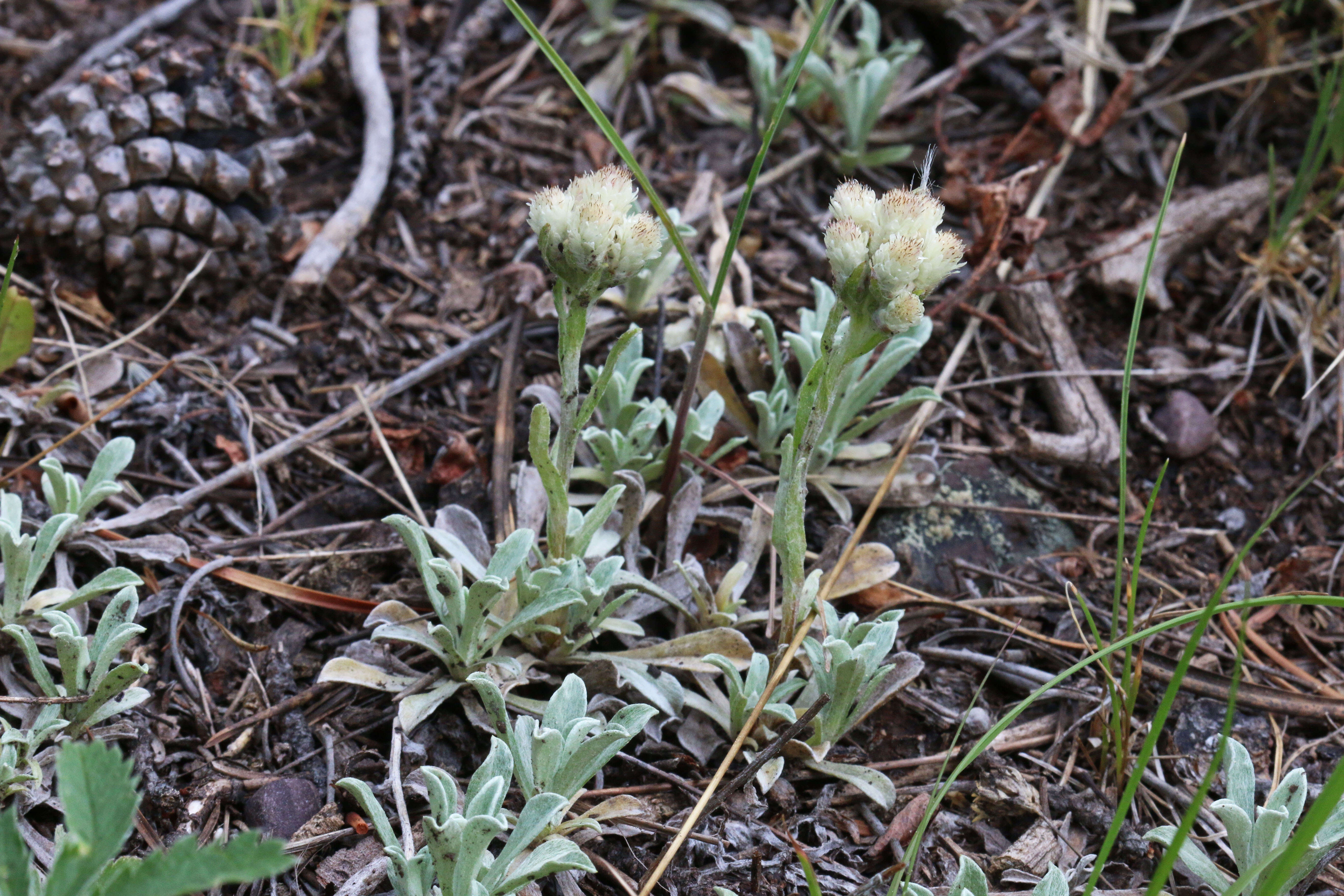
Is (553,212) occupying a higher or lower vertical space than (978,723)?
higher

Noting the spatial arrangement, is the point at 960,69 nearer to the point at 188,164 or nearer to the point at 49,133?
the point at 188,164

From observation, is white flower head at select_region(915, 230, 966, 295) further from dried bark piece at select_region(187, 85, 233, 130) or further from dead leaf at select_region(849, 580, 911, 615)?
dried bark piece at select_region(187, 85, 233, 130)

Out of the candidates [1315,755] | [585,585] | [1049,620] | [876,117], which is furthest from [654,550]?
[876,117]

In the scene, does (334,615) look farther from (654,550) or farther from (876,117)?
(876,117)

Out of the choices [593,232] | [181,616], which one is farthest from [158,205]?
[593,232]

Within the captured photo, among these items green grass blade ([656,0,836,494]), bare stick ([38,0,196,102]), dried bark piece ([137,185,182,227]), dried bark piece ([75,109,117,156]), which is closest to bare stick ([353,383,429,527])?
green grass blade ([656,0,836,494])

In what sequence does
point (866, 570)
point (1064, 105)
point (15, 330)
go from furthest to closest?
point (1064, 105) → point (15, 330) → point (866, 570)

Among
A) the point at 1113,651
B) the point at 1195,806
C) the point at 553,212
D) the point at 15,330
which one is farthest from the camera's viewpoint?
the point at 15,330

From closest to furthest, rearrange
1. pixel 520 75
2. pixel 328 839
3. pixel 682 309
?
pixel 328 839 < pixel 682 309 < pixel 520 75
